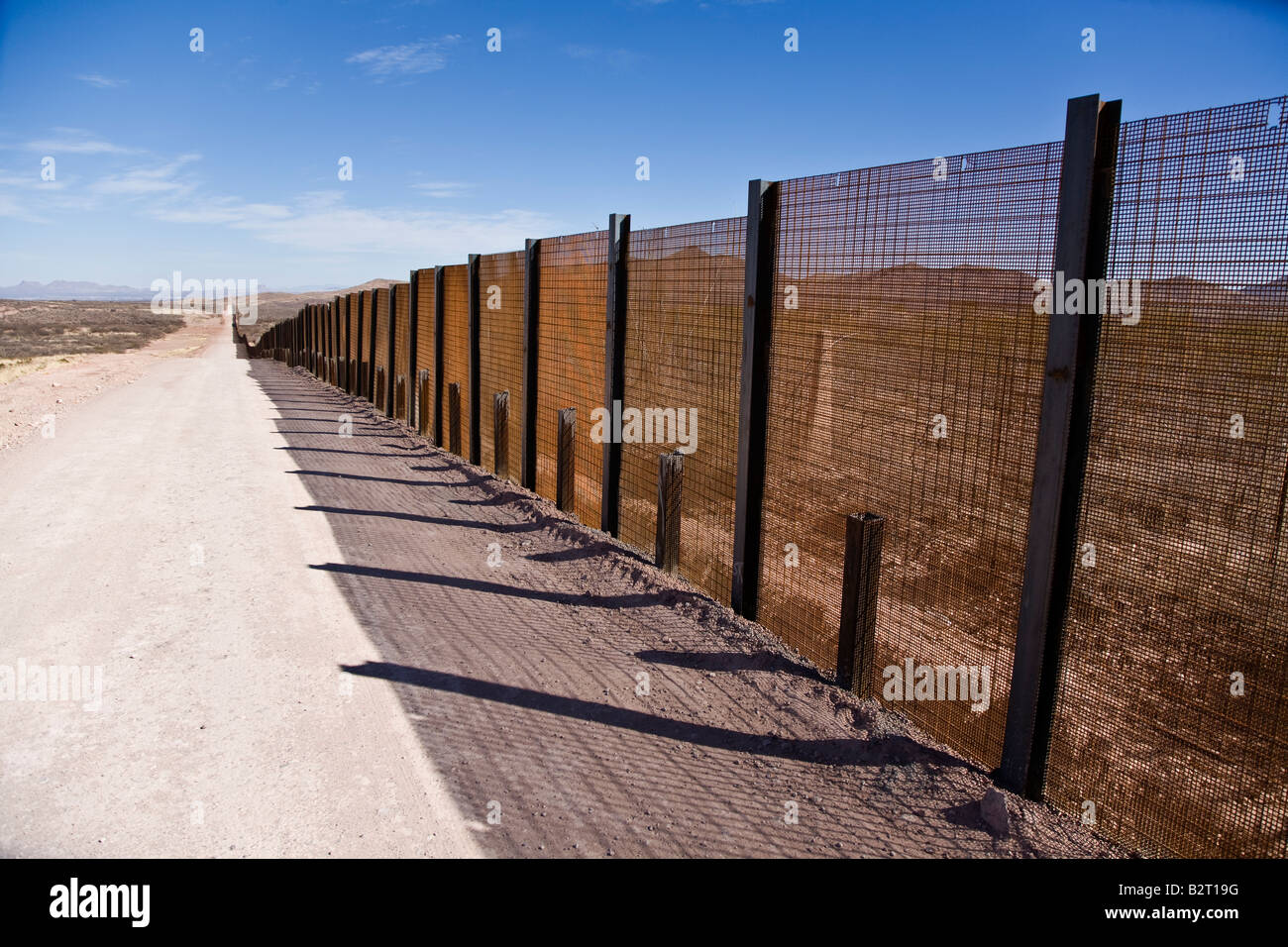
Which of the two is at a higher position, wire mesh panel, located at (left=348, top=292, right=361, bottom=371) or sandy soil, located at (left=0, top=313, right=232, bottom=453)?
wire mesh panel, located at (left=348, top=292, right=361, bottom=371)

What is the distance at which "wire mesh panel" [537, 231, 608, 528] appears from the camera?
7.52m

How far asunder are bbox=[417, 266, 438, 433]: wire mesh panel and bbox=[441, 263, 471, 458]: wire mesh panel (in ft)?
2.27

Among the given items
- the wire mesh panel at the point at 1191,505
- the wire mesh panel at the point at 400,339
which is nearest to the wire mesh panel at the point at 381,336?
the wire mesh panel at the point at 400,339

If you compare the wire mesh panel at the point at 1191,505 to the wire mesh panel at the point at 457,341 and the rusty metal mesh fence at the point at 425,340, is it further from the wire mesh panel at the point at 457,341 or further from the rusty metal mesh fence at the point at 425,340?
the rusty metal mesh fence at the point at 425,340

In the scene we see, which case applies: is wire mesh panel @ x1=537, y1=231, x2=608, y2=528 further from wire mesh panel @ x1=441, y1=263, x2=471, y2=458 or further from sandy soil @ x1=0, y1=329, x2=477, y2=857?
wire mesh panel @ x1=441, y1=263, x2=471, y2=458

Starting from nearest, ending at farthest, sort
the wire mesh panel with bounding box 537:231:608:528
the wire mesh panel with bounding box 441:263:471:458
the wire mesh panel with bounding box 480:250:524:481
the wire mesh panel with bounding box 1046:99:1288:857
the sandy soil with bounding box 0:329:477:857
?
the wire mesh panel with bounding box 1046:99:1288:857
the sandy soil with bounding box 0:329:477:857
the wire mesh panel with bounding box 537:231:608:528
the wire mesh panel with bounding box 480:250:524:481
the wire mesh panel with bounding box 441:263:471:458

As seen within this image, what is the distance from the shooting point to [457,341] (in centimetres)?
1220

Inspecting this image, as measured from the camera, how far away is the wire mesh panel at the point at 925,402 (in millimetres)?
3529

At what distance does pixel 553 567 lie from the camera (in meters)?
6.73

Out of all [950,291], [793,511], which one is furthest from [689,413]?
[950,291]

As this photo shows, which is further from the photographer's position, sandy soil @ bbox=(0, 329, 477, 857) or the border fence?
sandy soil @ bbox=(0, 329, 477, 857)

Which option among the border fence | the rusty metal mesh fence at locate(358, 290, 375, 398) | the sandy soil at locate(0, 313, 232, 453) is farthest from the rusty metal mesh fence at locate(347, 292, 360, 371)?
the border fence

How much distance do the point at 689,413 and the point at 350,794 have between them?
361 centimetres
